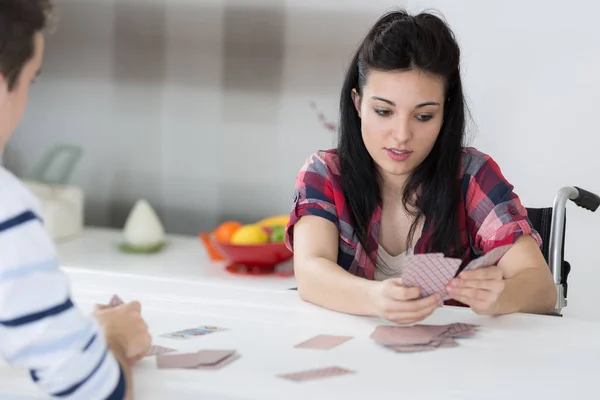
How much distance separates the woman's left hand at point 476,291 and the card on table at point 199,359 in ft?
1.41

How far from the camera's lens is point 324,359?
1.15 m

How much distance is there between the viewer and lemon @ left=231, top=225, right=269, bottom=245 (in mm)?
2916

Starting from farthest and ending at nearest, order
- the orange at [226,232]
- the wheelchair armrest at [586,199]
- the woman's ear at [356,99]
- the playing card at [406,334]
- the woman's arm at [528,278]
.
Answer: the orange at [226,232]
the wheelchair armrest at [586,199]
the woman's ear at [356,99]
the woman's arm at [528,278]
the playing card at [406,334]

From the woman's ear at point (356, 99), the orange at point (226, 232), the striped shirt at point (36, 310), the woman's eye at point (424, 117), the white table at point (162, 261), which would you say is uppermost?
the woman's ear at point (356, 99)

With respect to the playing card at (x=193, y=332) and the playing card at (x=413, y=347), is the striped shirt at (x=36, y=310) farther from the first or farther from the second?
the playing card at (x=413, y=347)

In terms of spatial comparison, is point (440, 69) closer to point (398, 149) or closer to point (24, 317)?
point (398, 149)

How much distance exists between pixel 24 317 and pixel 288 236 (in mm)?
998

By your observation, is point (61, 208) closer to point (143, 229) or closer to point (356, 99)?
point (143, 229)

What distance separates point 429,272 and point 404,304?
0.06 metres

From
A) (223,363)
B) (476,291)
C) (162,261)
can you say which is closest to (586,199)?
(476,291)

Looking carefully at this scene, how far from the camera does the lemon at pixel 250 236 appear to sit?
2.92m

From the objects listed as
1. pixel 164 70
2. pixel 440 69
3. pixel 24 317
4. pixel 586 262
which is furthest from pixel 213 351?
pixel 164 70

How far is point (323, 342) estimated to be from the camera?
124 centimetres

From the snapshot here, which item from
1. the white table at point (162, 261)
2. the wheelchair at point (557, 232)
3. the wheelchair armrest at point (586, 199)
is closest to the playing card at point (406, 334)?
the wheelchair at point (557, 232)
